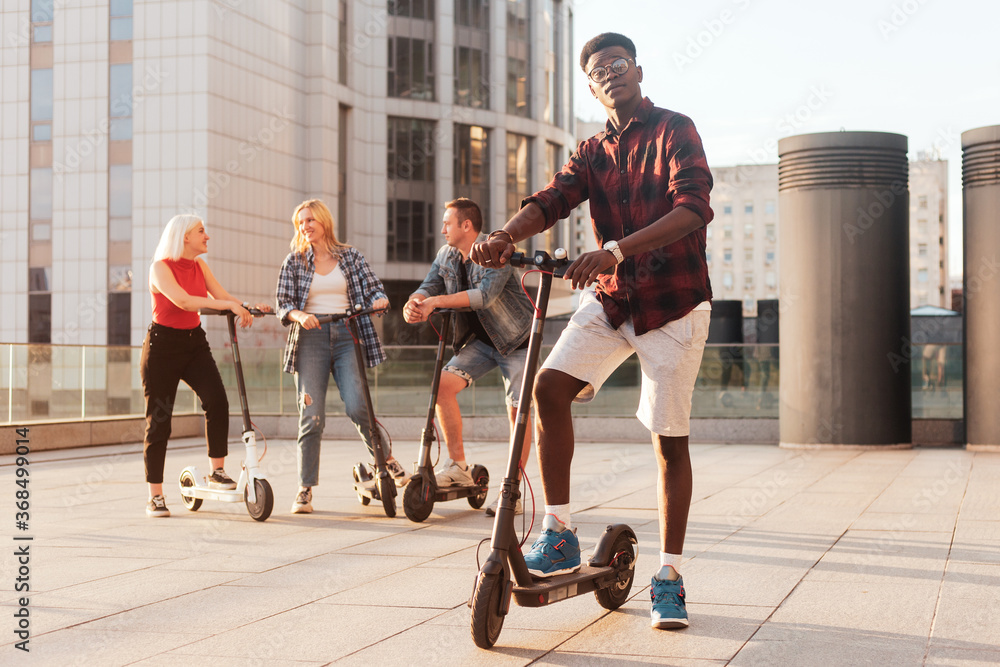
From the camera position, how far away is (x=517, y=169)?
48.9 metres

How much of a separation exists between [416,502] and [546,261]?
10.9ft

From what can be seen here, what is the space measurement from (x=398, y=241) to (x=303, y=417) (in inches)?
1562

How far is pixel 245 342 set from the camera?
38.1 m

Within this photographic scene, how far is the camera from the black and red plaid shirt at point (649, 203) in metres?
3.84

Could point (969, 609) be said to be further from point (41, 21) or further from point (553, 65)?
point (553, 65)

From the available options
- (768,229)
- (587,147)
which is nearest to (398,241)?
(587,147)

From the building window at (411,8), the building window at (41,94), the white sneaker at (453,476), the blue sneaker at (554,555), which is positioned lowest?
the white sneaker at (453,476)

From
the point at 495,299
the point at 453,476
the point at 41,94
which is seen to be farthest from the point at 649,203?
the point at 41,94

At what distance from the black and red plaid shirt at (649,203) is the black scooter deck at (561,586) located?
0.84 metres

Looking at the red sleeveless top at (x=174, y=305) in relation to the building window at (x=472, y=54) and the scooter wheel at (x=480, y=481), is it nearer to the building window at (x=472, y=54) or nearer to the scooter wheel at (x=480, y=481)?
the scooter wheel at (x=480, y=481)

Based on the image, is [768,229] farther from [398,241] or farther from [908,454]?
[908,454]

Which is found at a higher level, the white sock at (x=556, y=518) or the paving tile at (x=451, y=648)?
the white sock at (x=556, y=518)

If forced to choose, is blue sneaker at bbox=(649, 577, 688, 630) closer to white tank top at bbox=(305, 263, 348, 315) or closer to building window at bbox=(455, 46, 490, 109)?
white tank top at bbox=(305, 263, 348, 315)

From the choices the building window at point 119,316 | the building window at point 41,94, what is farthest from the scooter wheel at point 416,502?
the building window at point 41,94
